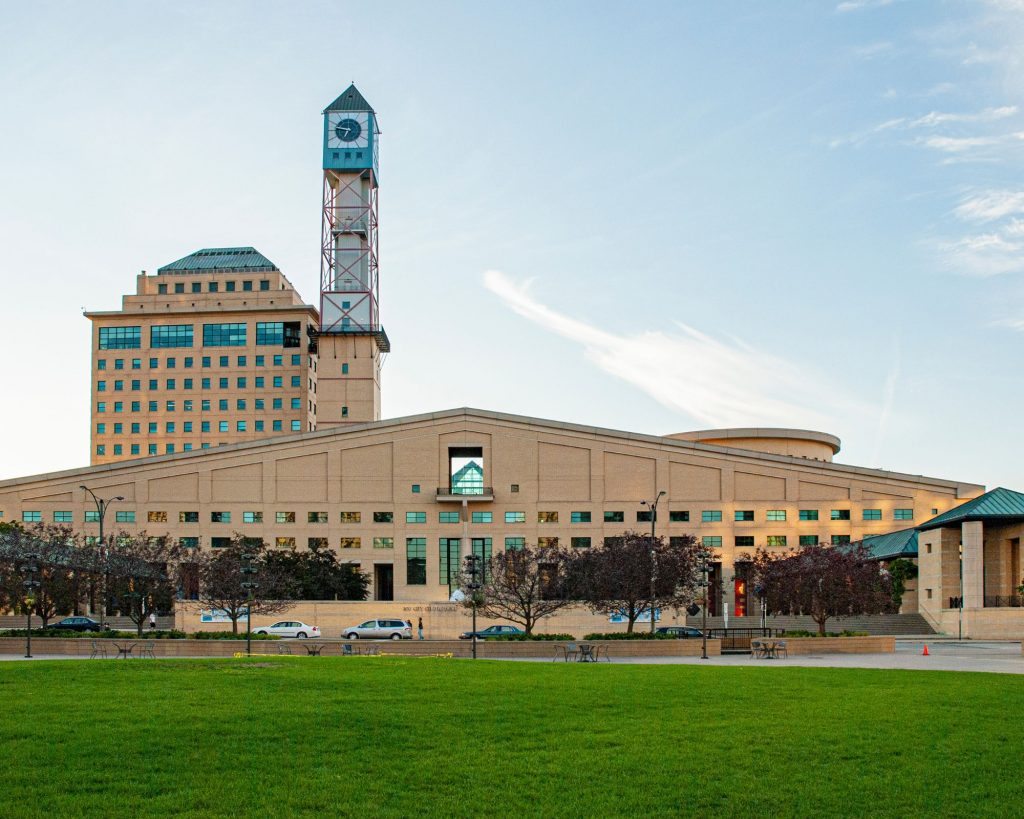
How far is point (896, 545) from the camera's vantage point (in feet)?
275

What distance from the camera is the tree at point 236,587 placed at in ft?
180

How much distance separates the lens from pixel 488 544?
3984 inches

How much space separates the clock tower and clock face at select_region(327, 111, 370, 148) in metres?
0.11

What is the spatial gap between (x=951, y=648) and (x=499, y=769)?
48.5 metres

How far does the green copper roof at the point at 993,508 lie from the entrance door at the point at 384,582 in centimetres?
4865

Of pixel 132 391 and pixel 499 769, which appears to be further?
pixel 132 391

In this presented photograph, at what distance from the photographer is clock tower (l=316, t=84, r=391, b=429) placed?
121500 millimetres

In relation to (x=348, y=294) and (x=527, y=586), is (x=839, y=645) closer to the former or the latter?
(x=527, y=586)

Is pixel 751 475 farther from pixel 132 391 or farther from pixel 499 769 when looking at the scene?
pixel 499 769

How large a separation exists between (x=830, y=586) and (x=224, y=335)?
95508 mm

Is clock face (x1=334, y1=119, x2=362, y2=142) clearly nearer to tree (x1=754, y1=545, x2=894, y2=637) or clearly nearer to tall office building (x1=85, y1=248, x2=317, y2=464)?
tall office building (x1=85, y1=248, x2=317, y2=464)

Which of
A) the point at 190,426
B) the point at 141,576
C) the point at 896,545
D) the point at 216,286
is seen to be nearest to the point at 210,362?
the point at 190,426

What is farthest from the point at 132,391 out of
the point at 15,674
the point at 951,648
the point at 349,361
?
the point at 15,674

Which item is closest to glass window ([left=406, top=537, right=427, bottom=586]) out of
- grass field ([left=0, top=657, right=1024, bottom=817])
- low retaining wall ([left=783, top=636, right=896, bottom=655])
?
low retaining wall ([left=783, top=636, right=896, bottom=655])
